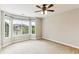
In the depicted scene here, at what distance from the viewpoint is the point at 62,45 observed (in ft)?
8.07

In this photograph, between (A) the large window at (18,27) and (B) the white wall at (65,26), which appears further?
(B) the white wall at (65,26)

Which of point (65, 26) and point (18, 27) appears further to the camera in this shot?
point (65, 26)

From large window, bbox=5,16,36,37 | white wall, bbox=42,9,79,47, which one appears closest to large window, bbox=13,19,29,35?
large window, bbox=5,16,36,37

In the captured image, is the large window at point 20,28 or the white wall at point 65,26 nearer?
the large window at point 20,28

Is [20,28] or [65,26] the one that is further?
[65,26]

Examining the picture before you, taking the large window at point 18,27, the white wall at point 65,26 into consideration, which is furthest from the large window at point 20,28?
the white wall at point 65,26

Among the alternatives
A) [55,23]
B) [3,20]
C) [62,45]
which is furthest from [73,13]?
[3,20]

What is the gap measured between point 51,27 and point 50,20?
266 mm

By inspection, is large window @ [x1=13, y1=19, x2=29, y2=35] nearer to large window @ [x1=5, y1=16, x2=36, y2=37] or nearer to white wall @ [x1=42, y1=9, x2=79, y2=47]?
large window @ [x1=5, y1=16, x2=36, y2=37]

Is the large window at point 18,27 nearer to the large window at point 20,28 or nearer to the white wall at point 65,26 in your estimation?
the large window at point 20,28

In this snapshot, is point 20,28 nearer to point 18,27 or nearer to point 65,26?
point 18,27

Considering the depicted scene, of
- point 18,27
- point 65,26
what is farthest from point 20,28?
point 65,26
